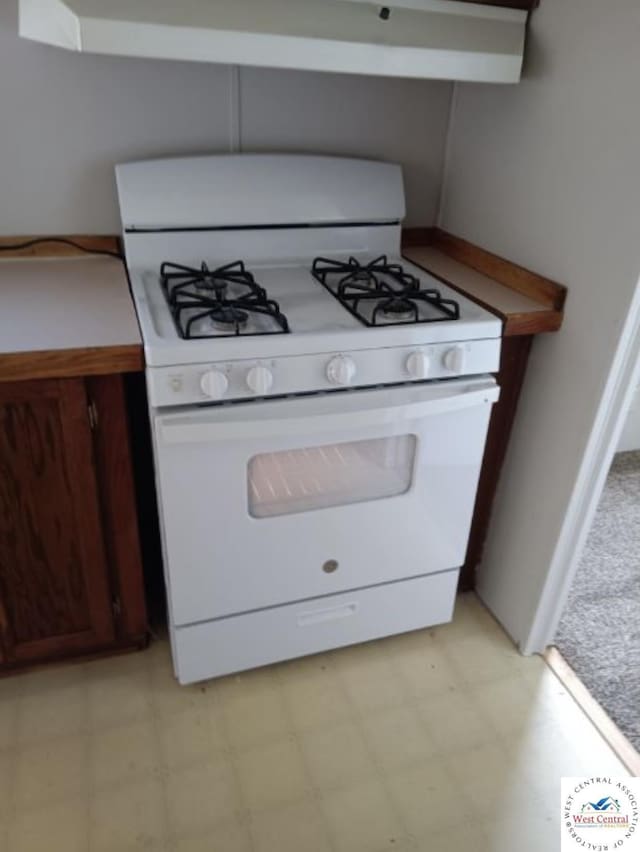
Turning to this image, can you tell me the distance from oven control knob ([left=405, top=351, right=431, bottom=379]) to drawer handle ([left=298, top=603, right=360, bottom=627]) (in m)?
0.62

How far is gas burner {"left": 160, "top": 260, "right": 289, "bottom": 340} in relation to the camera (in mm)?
1193

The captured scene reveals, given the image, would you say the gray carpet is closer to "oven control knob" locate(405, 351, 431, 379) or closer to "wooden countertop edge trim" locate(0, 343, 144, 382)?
"oven control knob" locate(405, 351, 431, 379)

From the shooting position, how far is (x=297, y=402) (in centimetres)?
122

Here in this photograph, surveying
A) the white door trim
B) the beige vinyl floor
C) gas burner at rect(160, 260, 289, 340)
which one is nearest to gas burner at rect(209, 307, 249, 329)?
gas burner at rect(160, 260, 289, 340)

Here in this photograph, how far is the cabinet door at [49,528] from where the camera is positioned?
1183 mm

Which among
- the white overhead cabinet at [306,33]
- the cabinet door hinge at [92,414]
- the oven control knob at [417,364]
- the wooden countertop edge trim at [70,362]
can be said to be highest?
the white overhead cabinet at [306,33]

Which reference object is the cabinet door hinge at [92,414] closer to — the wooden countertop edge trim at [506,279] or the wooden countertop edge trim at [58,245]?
the wooden countertop edge trim at [58,245]

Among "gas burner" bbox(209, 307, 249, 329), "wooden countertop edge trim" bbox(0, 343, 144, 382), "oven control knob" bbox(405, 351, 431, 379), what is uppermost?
"gas burner" bbox(209, 307, 249, 329)

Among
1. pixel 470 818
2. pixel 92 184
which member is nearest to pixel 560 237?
pixel 92 184

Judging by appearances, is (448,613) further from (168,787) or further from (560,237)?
(560,237)

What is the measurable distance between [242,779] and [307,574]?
1.46 feet

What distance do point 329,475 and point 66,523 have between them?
0.56 meters

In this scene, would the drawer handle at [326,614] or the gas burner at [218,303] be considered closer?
the gas burner at [218,303]

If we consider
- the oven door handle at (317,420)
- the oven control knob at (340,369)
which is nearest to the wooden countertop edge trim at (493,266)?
the oven door handle at (317,420)
